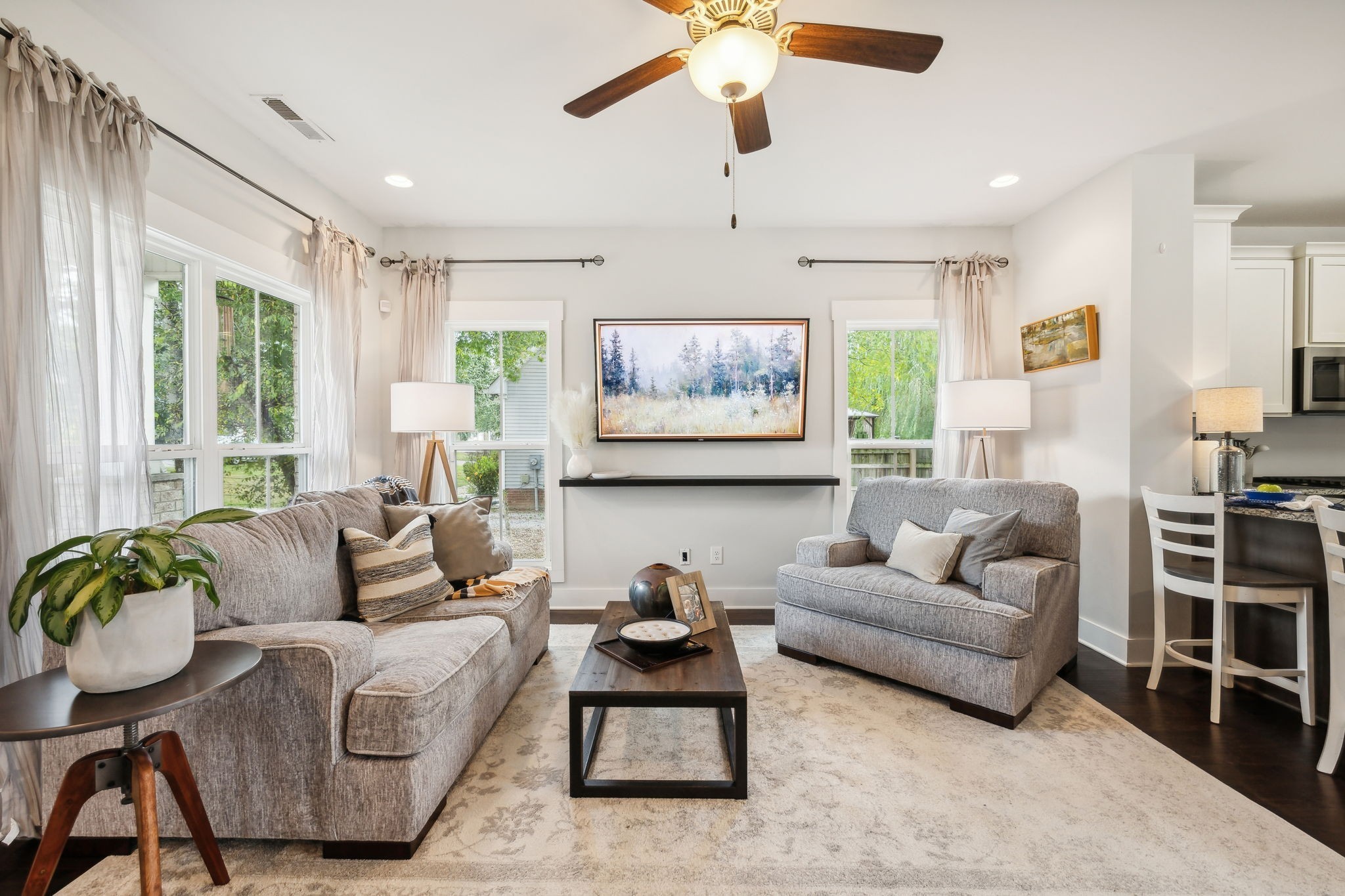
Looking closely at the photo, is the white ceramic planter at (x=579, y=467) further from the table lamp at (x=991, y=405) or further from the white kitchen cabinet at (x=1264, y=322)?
the white kitchen cabinet at (x=1264, y=322)

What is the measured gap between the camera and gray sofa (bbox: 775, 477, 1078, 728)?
232 cm

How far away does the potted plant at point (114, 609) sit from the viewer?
119 cm

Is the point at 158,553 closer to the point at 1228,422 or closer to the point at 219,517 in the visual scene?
the point at 219,517

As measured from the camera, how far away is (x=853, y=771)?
197 cm

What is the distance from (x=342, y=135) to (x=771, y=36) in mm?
2186

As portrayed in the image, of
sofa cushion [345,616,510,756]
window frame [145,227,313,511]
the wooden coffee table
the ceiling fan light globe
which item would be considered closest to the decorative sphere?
the wooden coffee table

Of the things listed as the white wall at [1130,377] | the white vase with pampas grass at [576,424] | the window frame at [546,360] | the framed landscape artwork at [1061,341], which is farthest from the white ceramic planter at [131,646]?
the framed landscape artwork at [1061,341]

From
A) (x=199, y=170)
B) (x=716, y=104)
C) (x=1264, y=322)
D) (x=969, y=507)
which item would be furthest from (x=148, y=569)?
(x=1264, y=322)

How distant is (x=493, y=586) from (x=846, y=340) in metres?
2.79

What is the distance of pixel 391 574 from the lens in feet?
7.60

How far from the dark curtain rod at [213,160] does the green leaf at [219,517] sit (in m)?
1.53

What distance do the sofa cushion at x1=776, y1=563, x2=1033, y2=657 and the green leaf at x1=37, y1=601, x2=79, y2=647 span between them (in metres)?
2.59

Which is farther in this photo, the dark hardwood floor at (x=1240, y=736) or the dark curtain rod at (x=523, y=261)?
the dark curtain rod at (x=523, y=261)

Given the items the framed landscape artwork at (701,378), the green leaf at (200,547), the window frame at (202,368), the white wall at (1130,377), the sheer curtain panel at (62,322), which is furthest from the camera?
the framed landscape artwork at (701,378)
